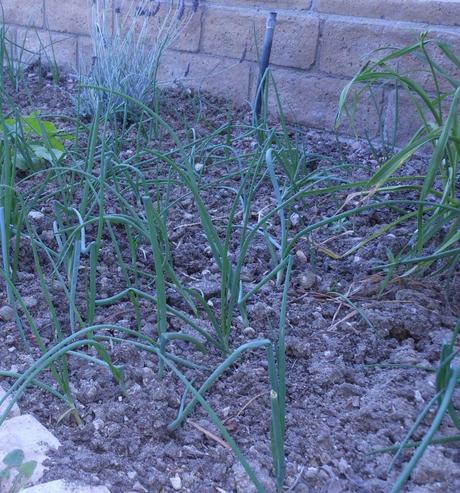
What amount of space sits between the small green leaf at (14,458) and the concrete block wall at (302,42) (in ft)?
6.99

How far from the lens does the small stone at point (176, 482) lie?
1.24m

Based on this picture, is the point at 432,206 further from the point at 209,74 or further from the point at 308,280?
the point at 209,74

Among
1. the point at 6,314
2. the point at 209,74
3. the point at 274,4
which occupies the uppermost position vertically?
the point at 274,4

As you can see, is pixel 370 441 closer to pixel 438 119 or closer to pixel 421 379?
pixel 421 379

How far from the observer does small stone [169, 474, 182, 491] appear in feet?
4.06

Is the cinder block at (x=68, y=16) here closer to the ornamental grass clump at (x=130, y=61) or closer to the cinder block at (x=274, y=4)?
the ornamental grass clump at (x=130, y=61)

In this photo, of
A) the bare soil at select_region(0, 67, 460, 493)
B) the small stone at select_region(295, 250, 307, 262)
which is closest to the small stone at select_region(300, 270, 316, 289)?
the bare soil at select_region(0, 67, 460, 493)

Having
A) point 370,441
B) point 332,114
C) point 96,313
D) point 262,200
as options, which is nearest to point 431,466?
point 370,441

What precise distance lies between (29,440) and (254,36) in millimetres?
2287

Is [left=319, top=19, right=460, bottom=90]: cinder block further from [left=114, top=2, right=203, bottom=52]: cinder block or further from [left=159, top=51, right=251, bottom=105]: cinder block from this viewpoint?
[left=114, top=2, right=203, bottom=52]: cinder block

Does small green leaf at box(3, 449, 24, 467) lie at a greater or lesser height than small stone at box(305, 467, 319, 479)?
greater

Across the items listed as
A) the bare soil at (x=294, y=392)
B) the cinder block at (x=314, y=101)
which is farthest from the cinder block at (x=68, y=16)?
the bare soil at (x=294, y=392)

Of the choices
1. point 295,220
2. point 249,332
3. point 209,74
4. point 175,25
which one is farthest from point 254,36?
point 249,332

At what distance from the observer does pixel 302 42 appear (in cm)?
313
